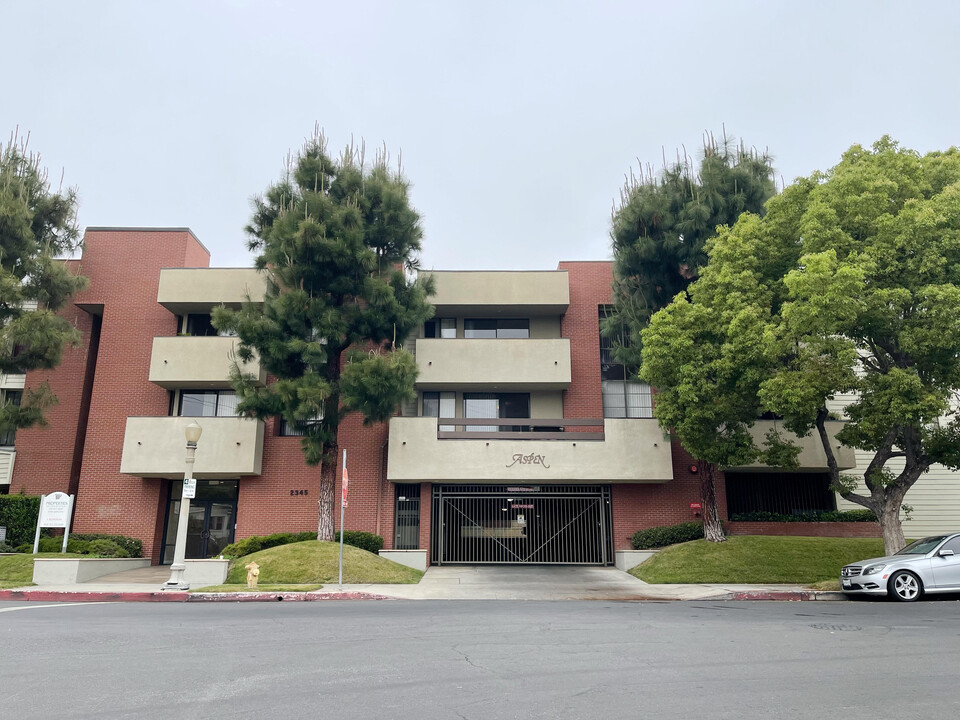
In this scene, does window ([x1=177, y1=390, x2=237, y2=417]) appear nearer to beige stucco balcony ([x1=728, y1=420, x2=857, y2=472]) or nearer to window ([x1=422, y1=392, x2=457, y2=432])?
window ([x1=422, y1=392, x2=457, y2=432])

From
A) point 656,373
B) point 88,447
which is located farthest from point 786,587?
point 88,447

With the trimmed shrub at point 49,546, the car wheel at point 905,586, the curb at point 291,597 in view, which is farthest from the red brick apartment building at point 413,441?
the car wheel at point 905,586

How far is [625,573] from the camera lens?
2156 centimetres

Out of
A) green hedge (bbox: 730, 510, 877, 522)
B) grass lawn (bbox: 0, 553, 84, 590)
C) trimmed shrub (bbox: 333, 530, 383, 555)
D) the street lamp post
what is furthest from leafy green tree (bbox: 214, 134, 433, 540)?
green hedge (bbox: 730, 510, 877, 522)

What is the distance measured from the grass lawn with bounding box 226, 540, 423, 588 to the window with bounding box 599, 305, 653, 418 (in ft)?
32.7

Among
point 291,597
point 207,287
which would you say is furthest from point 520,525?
point 207,287

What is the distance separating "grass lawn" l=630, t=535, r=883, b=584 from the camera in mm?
19062

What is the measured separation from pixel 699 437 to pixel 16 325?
68.0 feet

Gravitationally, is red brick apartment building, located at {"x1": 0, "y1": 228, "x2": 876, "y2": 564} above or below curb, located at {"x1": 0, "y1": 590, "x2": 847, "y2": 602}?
above

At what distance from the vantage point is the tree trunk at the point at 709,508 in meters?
21.8

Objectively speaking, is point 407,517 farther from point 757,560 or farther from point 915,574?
point 915,574

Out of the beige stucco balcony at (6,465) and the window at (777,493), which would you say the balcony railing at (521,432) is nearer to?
the window at (777,493)

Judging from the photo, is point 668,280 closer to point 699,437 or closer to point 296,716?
point 699,437

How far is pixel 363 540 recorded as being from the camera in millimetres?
23188
